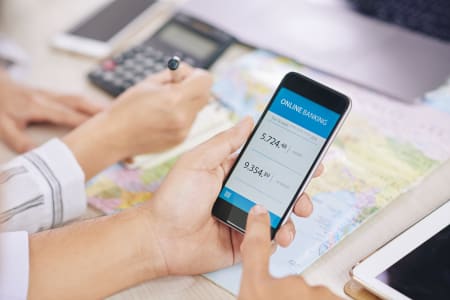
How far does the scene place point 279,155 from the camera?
563 mm

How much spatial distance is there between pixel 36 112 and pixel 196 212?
35 centimetres

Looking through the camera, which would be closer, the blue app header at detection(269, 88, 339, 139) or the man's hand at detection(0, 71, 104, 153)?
the blue app header at detection(269, 88, 339, 139)

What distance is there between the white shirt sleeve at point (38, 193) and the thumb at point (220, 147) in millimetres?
159

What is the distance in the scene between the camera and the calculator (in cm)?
82

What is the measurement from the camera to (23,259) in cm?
55

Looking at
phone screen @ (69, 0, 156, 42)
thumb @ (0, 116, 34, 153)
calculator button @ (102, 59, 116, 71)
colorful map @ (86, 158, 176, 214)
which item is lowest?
thumb @ (0, 116, 34, 153)

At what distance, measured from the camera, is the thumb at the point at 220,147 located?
1.86 feet

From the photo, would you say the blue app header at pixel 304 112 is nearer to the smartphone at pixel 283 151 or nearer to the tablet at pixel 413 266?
the smartphone at pixel 283 151

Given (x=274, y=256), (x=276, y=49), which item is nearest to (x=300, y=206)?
(x=274, y=256)

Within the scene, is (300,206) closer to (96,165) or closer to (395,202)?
(395,202)

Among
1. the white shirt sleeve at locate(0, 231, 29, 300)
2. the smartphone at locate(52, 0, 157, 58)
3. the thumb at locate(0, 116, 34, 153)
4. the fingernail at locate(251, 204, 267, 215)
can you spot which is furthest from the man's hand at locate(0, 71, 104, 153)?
the fingernail at locate(251, 204, 267, 215)

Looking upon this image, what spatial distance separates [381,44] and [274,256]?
1.31 ft

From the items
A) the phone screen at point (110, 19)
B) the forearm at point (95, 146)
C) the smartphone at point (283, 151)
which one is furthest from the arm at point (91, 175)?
the phone screen at point (110, 19)

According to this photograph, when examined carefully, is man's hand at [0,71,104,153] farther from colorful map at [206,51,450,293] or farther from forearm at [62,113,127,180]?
colorful map at [206,51,450,293]
